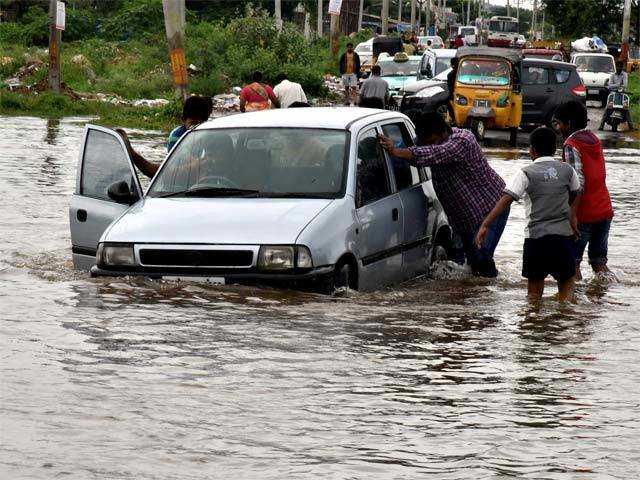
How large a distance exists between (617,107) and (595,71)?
1802 cm

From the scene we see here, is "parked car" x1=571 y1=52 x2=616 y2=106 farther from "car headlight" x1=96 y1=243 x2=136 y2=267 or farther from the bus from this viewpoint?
"car headlight" x1=96 y1=243 x2=136 y2=267

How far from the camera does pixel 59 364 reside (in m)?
7.75

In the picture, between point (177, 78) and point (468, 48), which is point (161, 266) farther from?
point (468, 48)

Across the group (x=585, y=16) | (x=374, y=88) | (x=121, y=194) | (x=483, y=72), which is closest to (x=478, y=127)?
(x=483, y=72)

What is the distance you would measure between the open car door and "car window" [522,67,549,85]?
83.7 ft

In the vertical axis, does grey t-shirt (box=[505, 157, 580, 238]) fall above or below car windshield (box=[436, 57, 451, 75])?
above

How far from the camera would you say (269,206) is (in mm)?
9953

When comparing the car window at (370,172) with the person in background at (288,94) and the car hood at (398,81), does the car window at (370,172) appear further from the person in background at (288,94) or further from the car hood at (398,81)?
the car hood at (398,81)

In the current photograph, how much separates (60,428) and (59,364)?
1411 mm

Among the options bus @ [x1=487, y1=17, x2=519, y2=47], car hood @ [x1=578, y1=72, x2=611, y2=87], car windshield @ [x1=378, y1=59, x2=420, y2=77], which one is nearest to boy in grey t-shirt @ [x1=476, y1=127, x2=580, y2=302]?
car windshield @ [x1=378, y1=59, x2=420, y2=77]

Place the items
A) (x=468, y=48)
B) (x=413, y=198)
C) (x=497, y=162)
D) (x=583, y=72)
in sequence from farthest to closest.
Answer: (x=583, y=72) < (x=468, y=48) < (x=497, y=162) < (x=413, y=198)

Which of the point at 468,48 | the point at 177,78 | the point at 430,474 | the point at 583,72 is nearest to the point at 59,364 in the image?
the point at 430,474

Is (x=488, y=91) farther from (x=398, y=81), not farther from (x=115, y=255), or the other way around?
(x=115, y=255)

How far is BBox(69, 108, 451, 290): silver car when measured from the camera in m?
9.57
